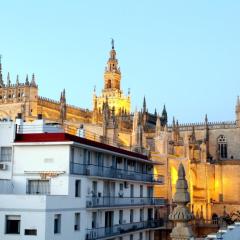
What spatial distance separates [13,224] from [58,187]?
2.95 meters

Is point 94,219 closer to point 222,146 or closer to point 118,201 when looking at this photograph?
point 118,201

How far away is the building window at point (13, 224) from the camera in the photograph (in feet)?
78.3

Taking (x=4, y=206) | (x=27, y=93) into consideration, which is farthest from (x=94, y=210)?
(x=27, y=93)

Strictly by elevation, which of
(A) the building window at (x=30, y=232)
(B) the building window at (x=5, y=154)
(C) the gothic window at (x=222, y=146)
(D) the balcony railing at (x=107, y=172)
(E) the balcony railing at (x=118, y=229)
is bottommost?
(E) the balcony railing at (x=118, y=229)

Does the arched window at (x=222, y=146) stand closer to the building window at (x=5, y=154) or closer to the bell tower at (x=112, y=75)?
the bell tower at (x=112, y=75)

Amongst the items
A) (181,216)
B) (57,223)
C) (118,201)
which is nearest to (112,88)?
(118,201)

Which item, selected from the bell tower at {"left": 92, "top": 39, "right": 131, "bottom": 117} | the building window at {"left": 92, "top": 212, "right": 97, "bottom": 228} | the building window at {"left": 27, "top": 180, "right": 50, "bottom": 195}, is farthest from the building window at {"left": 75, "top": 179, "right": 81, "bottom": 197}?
the bell tower at {"left": 92, "top": 39, "right": 131, "bottom": 117}

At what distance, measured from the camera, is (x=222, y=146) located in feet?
251

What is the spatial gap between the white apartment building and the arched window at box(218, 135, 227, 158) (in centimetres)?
4596

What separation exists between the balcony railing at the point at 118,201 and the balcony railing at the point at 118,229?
4.47ft

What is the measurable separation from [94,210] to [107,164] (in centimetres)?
389

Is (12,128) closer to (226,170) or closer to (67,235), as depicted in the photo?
(67,235)

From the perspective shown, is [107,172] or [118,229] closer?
[107,172]

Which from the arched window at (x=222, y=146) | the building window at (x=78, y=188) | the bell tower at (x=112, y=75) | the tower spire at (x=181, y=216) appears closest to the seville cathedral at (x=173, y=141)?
the arched window at (x=222, y=146)
